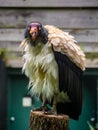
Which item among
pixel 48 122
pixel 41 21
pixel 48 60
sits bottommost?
pixel 48 122

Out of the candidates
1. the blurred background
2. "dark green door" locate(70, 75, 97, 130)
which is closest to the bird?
the blurred background

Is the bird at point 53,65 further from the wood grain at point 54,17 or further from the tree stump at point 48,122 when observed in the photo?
the wood grain at point 54,17

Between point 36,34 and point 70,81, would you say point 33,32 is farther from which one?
point 70,81

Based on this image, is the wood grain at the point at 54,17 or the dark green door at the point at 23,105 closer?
the wood grain at the point at 54,17

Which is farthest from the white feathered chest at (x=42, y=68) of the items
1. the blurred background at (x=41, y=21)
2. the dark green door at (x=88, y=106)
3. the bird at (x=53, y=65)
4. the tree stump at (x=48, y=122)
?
the dark green door at (x=88, y=106)

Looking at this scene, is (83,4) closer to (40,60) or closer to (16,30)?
(16,30)

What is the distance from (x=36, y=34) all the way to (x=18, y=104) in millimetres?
2466

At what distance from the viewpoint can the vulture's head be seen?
151 inches

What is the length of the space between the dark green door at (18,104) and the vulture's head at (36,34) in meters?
2.33

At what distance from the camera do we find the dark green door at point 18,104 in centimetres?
620

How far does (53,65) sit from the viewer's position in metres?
3.96

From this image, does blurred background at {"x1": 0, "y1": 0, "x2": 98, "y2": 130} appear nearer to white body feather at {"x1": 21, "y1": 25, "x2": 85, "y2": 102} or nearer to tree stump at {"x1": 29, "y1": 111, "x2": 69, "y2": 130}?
white body feather at {"x1": 21, "y1": 25, "x2": 85, "y2": 102}

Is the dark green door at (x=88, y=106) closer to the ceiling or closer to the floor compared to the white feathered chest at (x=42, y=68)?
closer to the floor

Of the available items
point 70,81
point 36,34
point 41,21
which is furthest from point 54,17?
point 36,34
